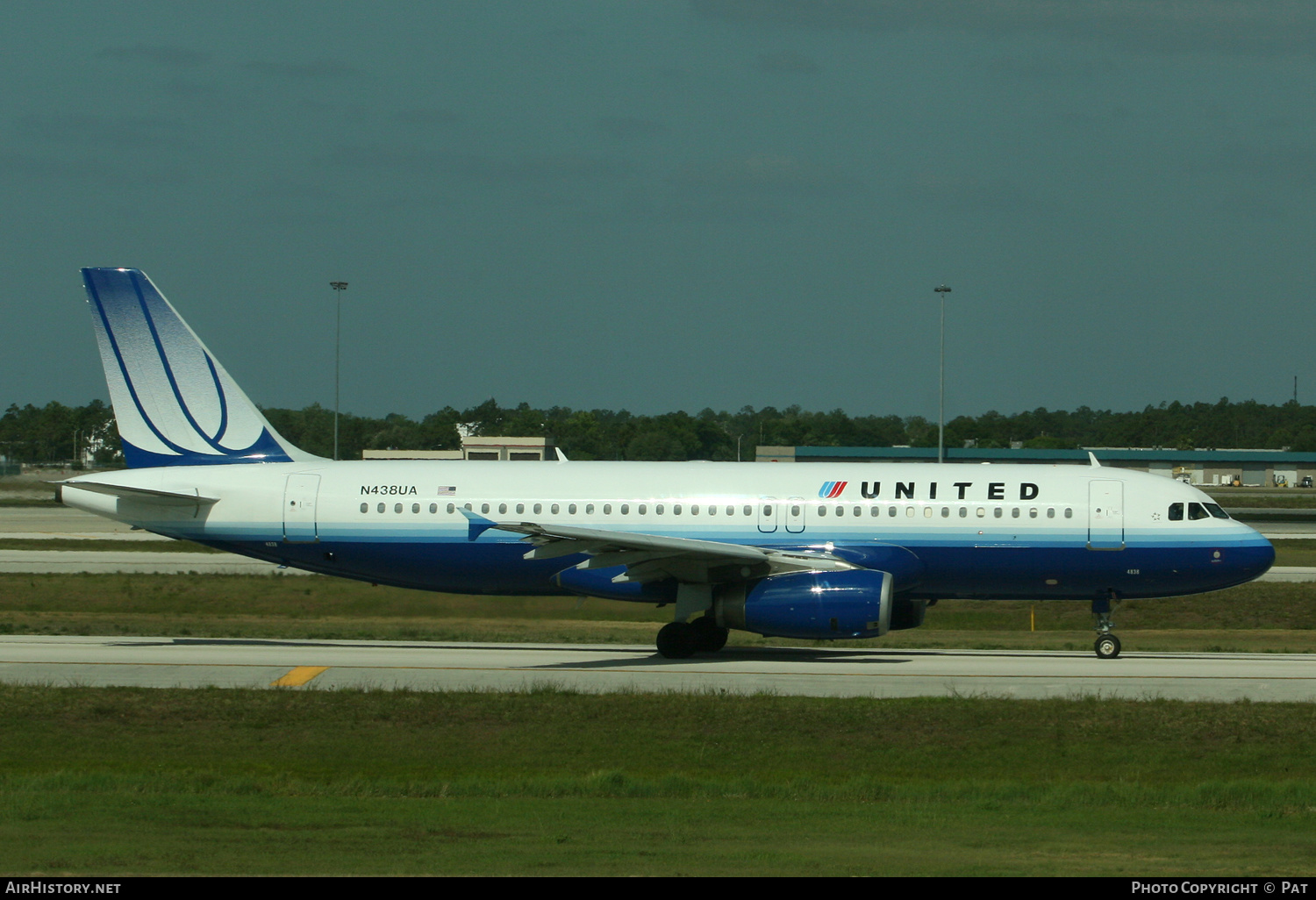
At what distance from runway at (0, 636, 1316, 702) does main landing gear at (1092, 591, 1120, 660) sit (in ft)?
1.07

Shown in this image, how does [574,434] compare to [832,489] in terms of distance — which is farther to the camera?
[574,434]

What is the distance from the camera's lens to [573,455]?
95.5 meters

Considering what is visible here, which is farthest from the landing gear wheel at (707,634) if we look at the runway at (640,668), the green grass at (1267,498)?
the green grass at (1267,498)

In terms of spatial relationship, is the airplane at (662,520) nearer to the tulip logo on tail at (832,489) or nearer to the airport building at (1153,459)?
the tulip logo on tail at (832,489)

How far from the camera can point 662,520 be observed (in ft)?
90.2

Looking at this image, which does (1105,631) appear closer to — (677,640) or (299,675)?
(677,640)

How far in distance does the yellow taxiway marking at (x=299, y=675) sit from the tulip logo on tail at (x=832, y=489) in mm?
10219

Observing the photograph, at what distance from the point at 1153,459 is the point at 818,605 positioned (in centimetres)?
10044

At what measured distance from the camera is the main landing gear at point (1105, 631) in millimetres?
26672

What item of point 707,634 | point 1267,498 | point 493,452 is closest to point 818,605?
point 707,634

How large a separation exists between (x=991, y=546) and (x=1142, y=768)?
32.7 feet

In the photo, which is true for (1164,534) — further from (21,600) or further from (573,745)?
(21,600)
